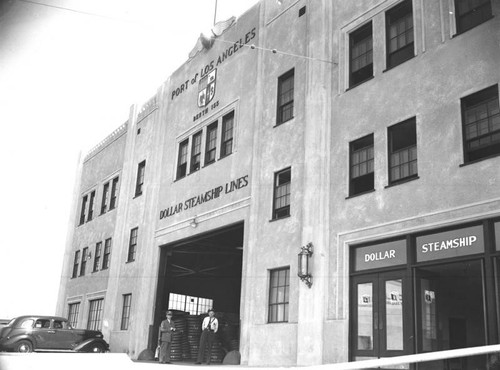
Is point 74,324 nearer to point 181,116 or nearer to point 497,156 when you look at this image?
point 181,116

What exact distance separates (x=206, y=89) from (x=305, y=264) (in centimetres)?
1078

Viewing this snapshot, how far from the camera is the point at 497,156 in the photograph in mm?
12008

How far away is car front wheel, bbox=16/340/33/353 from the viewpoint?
2233 centimetres

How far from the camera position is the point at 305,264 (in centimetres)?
1592

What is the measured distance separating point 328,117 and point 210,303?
17.6 meters

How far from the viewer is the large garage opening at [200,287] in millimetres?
23062

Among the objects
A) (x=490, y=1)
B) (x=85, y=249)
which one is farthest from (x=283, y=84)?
(x=85, y=249)

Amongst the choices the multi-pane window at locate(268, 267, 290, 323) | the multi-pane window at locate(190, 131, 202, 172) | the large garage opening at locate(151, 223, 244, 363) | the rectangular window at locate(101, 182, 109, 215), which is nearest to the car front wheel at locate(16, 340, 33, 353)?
the large garage opening at locate(151, 223, 244, 363)

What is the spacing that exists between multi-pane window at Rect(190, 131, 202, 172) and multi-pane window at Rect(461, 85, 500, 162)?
1265 cm

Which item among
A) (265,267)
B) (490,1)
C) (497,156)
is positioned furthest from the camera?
(265,267)

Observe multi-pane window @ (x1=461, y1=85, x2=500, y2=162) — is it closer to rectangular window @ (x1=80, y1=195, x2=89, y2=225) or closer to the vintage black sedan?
the vintage black sedan

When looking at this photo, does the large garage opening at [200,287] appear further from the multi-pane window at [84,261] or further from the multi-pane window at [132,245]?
the multi-pane window at [84,261]

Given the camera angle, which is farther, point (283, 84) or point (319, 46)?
point (283, 84)

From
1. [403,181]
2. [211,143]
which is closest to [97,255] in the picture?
[211,143]
